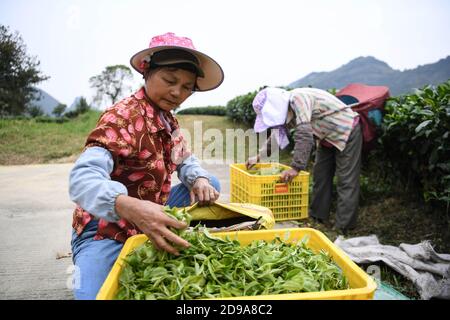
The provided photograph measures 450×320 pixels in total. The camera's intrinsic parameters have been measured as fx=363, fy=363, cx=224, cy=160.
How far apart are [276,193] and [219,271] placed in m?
→ 2.52

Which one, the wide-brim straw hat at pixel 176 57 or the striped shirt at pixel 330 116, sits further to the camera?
the striped shirt at pixel 330 116

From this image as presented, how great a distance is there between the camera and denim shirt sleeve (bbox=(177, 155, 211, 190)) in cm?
224

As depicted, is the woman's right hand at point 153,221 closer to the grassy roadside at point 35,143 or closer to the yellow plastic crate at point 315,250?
the yellow plastic crate at point 315,250

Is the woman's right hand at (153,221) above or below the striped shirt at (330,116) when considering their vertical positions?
below

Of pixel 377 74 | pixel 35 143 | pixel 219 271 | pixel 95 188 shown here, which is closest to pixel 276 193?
pixel 219 271

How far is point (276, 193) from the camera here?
383cm

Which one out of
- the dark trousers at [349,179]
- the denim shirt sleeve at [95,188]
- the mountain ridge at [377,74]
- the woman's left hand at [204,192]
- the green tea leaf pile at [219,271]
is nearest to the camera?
the green tea leaf pile at [219,271]

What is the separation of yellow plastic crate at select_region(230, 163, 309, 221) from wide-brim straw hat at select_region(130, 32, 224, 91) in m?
1.75

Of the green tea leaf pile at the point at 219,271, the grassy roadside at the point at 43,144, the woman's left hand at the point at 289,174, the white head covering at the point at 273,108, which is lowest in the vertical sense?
the grassy roadside at the point at 43,144

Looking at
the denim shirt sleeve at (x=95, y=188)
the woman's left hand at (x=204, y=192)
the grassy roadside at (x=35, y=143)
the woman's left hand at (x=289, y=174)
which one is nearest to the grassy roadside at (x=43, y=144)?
the grassy roadside at (x=35, y=143)

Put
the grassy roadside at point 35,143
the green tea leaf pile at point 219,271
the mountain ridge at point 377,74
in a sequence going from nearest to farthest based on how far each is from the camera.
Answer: the green tea leaf pile at point 219,271
the grassy roadside at point 35,143
the mountain ridge at point 377,74

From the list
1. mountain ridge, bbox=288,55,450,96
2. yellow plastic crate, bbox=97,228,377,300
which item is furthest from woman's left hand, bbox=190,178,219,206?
mountain ridge, bbox=288,55,450,96

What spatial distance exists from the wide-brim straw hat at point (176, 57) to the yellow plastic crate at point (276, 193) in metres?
1.75

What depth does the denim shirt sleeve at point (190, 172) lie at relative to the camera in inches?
88.4
